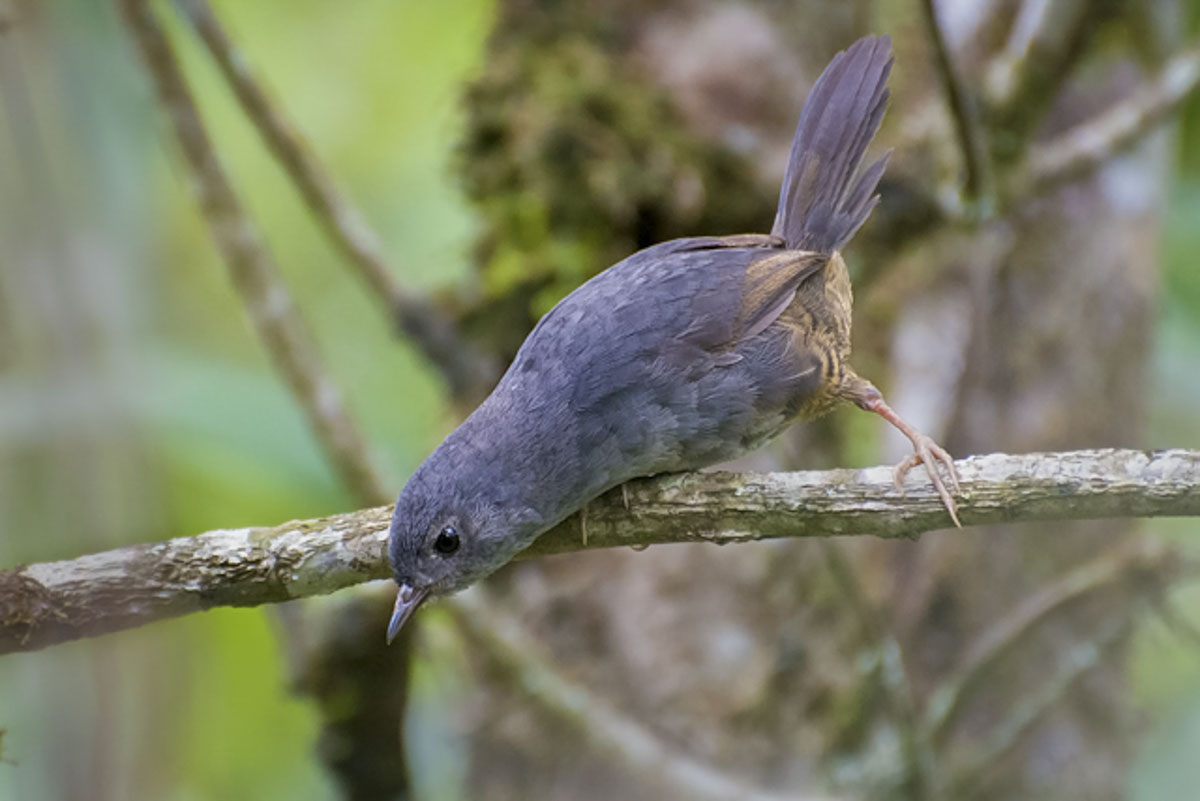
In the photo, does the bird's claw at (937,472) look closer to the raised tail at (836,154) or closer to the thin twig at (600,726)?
the raised tail at (836,154)

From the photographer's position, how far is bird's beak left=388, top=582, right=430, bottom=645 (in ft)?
9.77

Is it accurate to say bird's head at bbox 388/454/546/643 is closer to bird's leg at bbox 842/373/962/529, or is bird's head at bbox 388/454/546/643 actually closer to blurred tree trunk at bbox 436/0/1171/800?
bird's leg at bbox 842/373/962/529

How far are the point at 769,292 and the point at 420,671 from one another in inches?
133

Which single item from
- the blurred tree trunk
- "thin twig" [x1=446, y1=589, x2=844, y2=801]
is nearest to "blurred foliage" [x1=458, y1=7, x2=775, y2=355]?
the blurred tree trunk

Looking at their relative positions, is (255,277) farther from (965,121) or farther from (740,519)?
(965,121)

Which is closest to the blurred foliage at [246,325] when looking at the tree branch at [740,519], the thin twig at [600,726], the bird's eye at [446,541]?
the tree branch at [740,519]

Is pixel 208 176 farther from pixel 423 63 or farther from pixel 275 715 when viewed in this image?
pixel 423 63

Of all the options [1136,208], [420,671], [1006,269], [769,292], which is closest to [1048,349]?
[1006,269]

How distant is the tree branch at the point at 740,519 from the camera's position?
2.22m

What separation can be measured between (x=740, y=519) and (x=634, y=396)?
593 millimetres

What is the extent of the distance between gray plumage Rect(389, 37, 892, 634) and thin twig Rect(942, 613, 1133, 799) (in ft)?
5.53

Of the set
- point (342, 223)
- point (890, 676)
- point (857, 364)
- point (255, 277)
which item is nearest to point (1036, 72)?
point (857, 364)

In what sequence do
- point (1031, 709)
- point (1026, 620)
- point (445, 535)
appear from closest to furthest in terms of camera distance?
1. point (445, 535)
2. point (1026, 620)
3. point (1031, 709)

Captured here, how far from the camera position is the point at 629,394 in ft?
10.3
